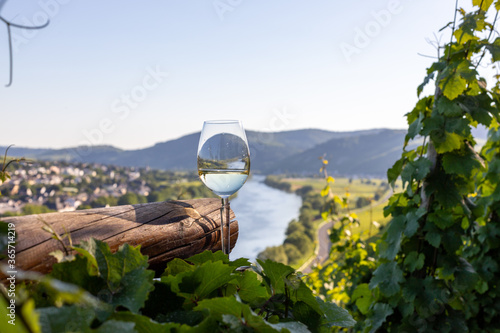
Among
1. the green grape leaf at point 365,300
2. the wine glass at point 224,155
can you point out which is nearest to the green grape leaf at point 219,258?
the wine glass at point 224,155

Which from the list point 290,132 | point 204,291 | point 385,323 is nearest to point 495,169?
point 385,323

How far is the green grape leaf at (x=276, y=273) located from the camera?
56 centimetres

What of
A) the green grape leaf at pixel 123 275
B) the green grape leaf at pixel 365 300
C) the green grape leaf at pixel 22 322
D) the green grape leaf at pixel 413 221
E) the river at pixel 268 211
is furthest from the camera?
the river at pixel 268 211

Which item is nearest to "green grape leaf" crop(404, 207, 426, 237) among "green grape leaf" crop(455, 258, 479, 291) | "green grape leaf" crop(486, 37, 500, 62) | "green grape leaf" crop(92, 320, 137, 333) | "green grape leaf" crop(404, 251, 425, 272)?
"green grape leaf" crop(404, 251, 425, 272)

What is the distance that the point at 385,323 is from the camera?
2377 millimetres

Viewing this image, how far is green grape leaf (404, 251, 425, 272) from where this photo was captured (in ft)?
6.79

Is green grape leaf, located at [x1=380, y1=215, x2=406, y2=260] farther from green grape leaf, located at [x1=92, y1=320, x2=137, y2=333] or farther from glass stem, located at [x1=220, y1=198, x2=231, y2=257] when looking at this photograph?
green grape leaf, located at [x1=92, y1=320, x2=137, y2=333]

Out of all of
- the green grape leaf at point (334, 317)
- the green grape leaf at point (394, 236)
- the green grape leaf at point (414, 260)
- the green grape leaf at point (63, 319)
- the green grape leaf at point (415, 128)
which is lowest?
the green grape leaf at point (414, 260)

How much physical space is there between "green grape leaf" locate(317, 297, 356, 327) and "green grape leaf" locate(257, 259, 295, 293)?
0.09m

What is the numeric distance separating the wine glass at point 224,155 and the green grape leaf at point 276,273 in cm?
86

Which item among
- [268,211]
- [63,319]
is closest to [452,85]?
[63,319]

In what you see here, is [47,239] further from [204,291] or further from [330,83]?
[330,83]

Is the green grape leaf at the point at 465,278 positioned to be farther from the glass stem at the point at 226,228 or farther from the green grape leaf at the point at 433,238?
the glass stem at the point at 226,228

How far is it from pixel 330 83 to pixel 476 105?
58.5 feet
